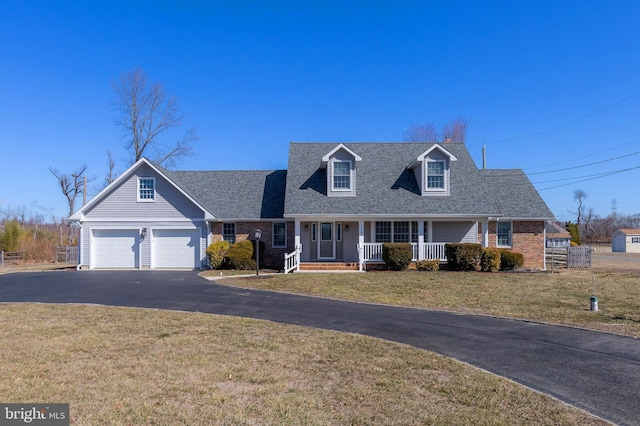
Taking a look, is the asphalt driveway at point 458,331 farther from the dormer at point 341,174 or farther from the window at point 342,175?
the window at point 342,175

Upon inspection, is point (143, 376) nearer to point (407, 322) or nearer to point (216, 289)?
point (407, 322)

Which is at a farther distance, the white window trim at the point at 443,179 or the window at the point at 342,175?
the window at the point at 342,175

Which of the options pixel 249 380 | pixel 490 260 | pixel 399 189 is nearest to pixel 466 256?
pixel 490 260

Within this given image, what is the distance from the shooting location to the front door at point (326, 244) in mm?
22922

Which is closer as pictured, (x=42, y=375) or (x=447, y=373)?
(x=42, y=375)

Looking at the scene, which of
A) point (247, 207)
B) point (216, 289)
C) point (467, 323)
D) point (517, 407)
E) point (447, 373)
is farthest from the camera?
point (247, 207)

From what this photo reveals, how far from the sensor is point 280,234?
23.8 m

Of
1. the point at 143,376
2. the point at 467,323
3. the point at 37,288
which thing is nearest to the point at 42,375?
the point at 143,376

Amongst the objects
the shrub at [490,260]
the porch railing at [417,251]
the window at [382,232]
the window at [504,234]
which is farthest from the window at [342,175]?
the window at [504,234]

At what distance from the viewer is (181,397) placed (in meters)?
5.08

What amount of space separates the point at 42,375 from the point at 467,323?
8695mm

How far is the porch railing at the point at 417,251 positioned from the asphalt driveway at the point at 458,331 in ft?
26.3
